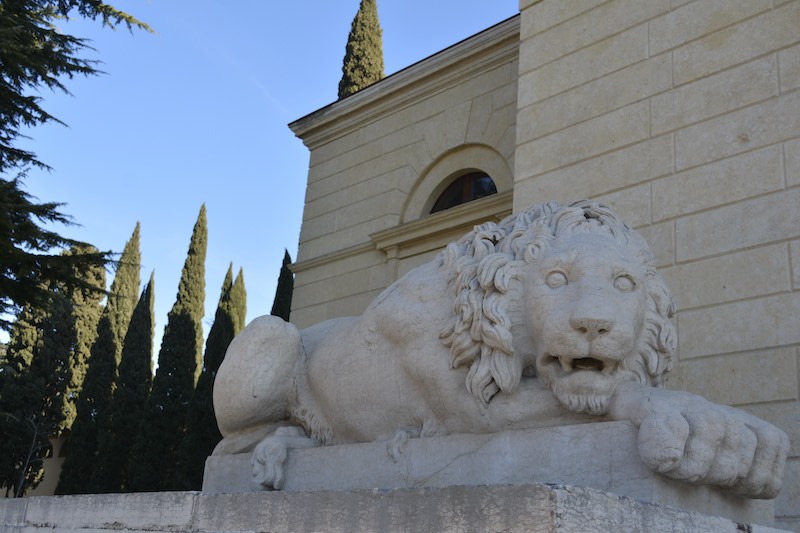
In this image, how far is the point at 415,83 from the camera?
39.1ft

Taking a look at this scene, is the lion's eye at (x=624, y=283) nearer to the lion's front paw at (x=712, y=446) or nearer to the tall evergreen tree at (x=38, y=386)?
the lion's front paw at (x=712, y=446)

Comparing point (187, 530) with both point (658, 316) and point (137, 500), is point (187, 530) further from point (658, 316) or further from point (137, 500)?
point (658, 316)

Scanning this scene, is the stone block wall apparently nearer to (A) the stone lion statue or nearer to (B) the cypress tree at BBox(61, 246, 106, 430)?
(A) the stone lion statue

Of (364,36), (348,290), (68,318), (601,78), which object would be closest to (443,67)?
(348,290)

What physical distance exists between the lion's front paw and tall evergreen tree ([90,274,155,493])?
694 inches

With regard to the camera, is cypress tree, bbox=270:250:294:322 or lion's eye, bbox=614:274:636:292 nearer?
lion's eye, bbox=614:274:636:292

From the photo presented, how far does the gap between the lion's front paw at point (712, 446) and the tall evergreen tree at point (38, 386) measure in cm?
1758

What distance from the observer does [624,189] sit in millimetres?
6293

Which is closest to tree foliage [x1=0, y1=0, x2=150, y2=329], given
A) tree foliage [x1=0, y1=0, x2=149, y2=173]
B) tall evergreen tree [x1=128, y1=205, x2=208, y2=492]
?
tree foliage [x1=0, y1=0, x2=149, y2=173]

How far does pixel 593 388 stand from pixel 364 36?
16471mm

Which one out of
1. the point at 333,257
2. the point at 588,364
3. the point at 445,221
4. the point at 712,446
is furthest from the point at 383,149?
the point at 712,446

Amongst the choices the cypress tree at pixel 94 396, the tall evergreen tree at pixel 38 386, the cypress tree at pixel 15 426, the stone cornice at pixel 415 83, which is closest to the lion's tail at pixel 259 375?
the stone cornice at pixel 415 83

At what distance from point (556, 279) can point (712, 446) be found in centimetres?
72

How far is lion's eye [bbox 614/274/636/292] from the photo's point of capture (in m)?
2.67
